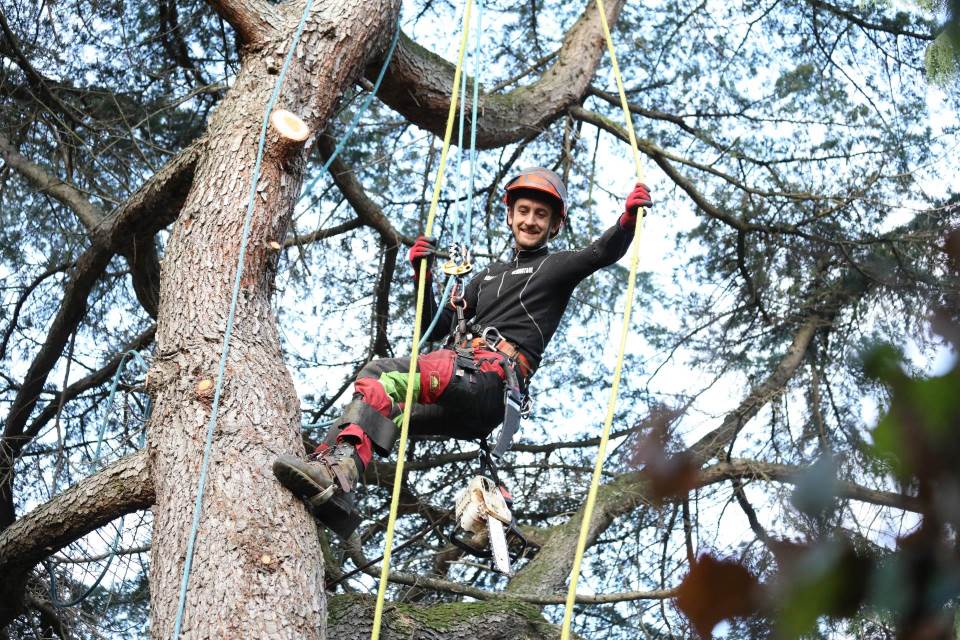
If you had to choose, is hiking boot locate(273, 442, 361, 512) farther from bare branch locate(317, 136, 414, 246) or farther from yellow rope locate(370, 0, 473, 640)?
bare branch locate(317, 136, 414, 246)

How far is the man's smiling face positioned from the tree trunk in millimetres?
725

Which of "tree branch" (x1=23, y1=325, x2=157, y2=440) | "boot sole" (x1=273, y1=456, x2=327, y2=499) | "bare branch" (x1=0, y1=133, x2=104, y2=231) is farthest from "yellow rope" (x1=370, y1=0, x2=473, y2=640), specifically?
"tree branch" (x1=23, y1=325, x2=157, y2=440)

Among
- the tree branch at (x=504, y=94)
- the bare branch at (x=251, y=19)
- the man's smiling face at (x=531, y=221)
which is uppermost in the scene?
the tree branch at (x=504, y=94)

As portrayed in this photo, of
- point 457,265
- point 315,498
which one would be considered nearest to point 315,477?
point 315,498

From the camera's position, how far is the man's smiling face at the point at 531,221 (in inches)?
150

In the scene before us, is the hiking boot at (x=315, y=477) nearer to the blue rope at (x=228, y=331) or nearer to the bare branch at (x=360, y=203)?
the blue rope at (x=228, y=331)

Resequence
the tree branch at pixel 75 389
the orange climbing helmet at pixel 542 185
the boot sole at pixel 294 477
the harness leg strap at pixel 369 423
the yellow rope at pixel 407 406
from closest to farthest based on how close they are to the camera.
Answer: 1. the yellow rope at pixel 407 406
2. the boot sole at pixel 294 477
3. the harness leg strap at pixel 369 423
4. the orange climbing helmet at pixel 542 185
5. the tree branch at pixel 75 389

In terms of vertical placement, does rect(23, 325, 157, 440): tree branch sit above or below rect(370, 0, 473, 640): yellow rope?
above

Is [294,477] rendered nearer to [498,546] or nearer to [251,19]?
[498,546]

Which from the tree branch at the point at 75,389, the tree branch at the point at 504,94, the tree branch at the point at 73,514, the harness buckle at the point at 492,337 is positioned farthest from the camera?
the tree branch at the point at 75,389

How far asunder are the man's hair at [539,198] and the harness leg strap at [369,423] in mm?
1057

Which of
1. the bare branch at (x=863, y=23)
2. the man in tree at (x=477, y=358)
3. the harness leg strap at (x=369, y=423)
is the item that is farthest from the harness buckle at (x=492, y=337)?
the bare branch at (x=863, y=23)

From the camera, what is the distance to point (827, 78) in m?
6.46

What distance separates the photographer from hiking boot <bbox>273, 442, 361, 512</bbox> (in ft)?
8.75
